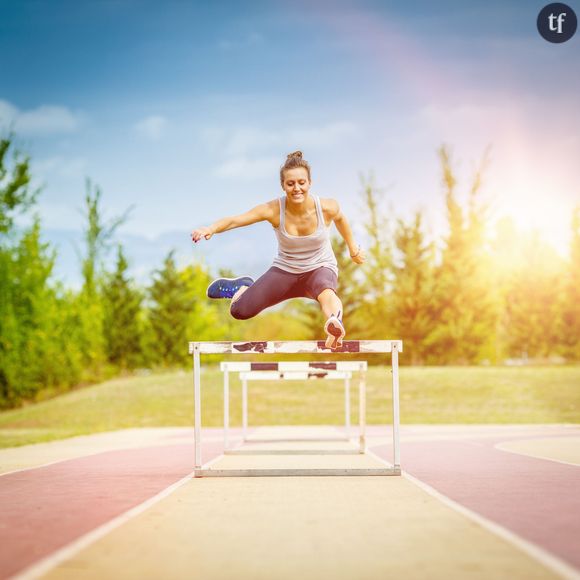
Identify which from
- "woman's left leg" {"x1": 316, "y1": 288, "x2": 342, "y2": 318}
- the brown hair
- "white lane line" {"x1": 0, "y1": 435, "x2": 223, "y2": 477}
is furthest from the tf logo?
"woman's left leg" {"x1": 316, "y1": 288, "x2": 342, "y2": 318}

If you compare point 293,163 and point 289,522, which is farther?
point 293,163

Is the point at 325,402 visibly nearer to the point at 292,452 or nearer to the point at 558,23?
the point at 558,23

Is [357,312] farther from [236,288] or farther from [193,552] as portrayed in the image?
[193,552]

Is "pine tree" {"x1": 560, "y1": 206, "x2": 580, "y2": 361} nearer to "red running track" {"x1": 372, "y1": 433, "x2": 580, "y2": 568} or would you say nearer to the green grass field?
the green grass field

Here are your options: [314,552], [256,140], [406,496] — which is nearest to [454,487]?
[406,496]

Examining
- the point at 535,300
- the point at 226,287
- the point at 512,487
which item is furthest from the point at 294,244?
the point at 535,300

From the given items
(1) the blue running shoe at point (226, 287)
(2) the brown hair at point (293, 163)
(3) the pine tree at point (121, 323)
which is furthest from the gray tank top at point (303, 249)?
(3) the pine tree at point (121, 323)

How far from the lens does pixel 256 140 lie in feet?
112

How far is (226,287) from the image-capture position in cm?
729

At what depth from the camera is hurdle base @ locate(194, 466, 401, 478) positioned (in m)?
7.41

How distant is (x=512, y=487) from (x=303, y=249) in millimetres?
2475

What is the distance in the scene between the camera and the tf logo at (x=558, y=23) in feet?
51.8

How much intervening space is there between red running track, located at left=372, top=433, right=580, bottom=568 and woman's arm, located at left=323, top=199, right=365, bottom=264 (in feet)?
6.44

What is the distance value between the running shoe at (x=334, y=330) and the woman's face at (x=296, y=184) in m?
1.02
